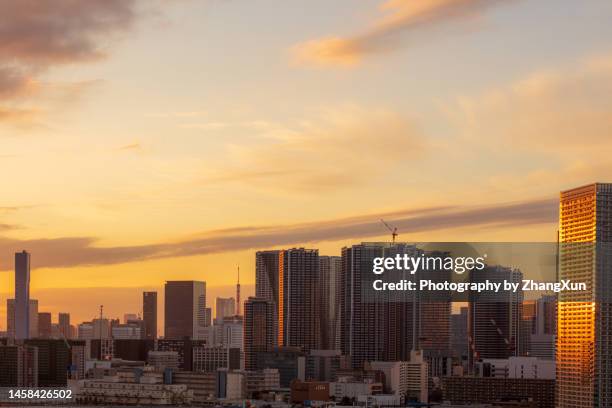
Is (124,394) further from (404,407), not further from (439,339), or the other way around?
(439,339)

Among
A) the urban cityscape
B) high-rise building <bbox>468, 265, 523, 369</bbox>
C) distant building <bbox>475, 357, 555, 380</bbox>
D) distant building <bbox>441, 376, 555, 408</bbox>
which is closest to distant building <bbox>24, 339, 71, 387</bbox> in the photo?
the urban cityscape

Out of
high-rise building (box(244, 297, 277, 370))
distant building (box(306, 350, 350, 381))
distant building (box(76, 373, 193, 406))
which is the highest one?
high-rise building (box(244, 297, 277, 370))

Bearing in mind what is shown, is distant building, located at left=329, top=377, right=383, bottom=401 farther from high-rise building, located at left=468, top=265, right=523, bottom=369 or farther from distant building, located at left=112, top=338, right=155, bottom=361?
distant building, located at left=112, top=338, right=155, bottom=361

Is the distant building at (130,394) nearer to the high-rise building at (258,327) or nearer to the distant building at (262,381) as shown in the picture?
the distant building at (262,381)

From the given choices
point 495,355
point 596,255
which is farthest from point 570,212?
point 495,355

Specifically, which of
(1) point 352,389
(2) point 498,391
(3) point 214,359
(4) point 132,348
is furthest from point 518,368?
(4) point 132,348

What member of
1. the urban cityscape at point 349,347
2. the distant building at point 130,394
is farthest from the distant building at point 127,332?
the distant building at point 130,394

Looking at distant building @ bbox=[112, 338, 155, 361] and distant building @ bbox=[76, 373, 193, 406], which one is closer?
distant building @ bbox=[76, 373, 193, 406]
